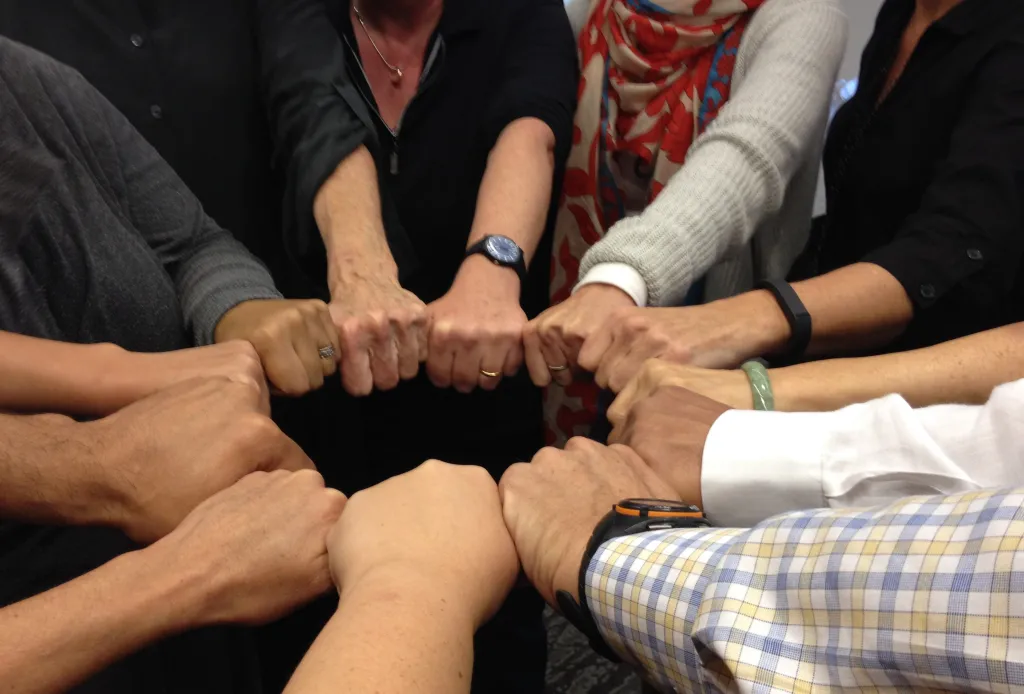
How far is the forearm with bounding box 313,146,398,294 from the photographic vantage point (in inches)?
36.5

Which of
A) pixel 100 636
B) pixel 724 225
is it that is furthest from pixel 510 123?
pixel 100 636

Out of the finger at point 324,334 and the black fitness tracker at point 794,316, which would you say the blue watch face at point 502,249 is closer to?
the finger at point 324,334

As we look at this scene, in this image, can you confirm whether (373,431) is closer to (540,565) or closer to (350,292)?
(350,292)

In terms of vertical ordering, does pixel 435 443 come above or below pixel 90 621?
below

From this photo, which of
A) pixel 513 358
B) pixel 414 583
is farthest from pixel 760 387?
pixel 414 583

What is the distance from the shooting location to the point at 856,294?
82cm

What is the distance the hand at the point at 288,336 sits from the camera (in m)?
0.79

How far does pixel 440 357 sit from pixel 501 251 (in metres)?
0.17

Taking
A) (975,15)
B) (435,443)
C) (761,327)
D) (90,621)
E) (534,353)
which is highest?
(975,15)

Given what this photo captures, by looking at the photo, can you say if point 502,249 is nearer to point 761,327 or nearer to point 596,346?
point 596,346

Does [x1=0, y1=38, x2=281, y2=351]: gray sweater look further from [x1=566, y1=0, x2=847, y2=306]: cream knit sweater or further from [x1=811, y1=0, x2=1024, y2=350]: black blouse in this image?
[x1=811, y1=0, x2=1024, y2=350]: black blouse

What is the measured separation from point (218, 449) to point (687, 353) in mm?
509

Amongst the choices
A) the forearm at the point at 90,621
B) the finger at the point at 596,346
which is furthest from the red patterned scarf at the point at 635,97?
the forearm at the point at 90,621

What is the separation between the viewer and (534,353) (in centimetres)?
88
